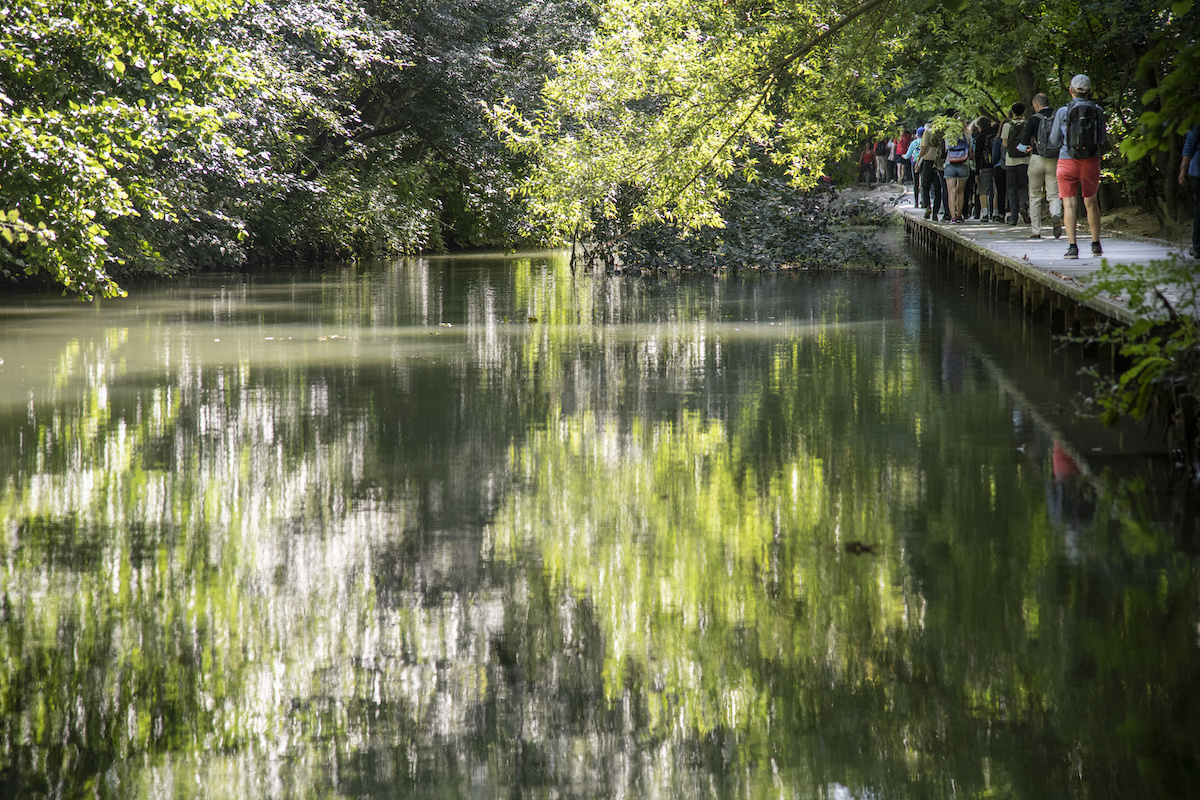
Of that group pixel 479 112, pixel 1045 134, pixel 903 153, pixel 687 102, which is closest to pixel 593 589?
pixel 1045 134

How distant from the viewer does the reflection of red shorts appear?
14227mm

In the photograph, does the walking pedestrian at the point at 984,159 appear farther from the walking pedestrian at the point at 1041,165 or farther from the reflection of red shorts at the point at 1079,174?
the reflection of red shorts at the point at 1079,174

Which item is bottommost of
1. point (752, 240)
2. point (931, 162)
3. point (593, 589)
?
point (593, 589)

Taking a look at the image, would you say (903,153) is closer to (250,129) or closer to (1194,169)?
(250,129)

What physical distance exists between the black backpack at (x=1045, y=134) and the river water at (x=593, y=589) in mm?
5734

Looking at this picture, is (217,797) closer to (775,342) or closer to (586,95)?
(775,342)

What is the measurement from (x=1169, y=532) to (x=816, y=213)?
18.3 metres

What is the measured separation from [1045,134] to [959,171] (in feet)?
27.7

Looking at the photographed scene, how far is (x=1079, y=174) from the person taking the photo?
1432 cm

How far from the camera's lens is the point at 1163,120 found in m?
4.91

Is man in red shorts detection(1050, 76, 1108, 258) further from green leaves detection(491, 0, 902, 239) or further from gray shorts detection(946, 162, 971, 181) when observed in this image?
gray shorts detection(946, 162, 971, 181)

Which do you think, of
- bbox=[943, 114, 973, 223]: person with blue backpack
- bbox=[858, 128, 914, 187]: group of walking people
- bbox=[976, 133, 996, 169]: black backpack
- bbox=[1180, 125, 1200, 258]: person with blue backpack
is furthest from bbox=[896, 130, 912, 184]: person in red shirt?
bbox=[1180, 125, 1200, 258]: person with blue backpack

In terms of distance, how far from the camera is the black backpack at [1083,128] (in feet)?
45.5

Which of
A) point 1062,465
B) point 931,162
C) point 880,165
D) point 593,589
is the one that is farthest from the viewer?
point 880,165
